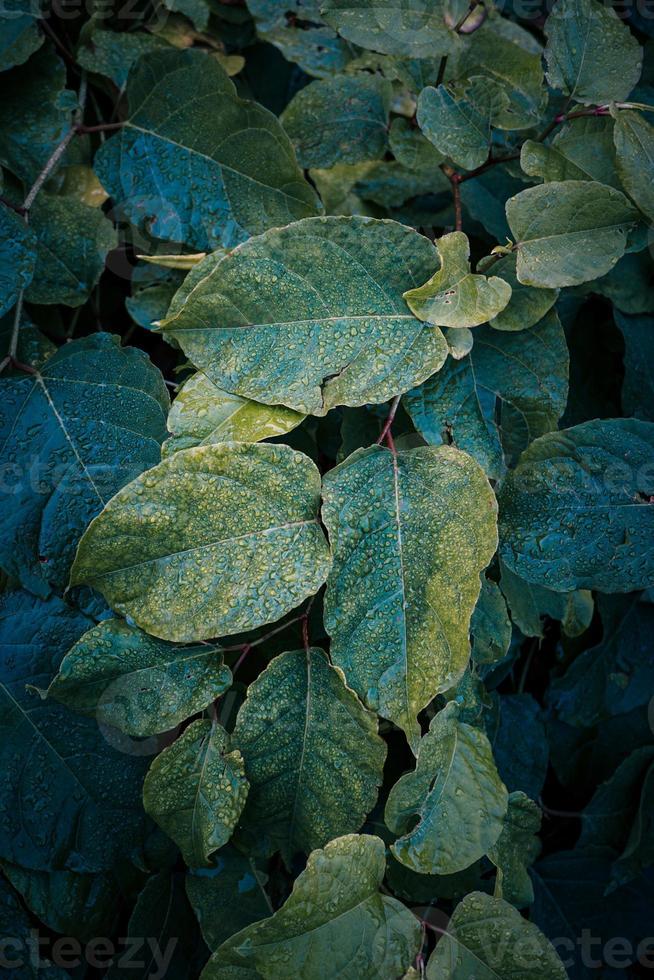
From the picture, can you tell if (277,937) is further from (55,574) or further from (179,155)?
(179,155)

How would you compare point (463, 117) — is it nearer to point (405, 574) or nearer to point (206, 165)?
point (206, 165)

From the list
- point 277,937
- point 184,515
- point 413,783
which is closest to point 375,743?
point 413,783

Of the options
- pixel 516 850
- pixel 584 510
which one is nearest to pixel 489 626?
pixel 584 510

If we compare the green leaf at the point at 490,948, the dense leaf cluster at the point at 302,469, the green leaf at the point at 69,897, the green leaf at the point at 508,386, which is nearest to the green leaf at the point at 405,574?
the dense leaf cluster at the point at 302,469

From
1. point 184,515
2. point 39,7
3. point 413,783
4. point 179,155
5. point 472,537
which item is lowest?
point 413,783

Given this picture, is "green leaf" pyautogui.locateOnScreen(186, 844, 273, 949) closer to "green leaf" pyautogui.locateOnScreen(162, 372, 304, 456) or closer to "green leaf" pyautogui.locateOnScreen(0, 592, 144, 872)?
"green leaf" pyautogui.locateOnScreen(0, 592, 144, 872)

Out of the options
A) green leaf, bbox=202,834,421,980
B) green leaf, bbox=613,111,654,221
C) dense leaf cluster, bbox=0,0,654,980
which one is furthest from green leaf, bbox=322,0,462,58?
green leaf, bbox=202,834,421,980
